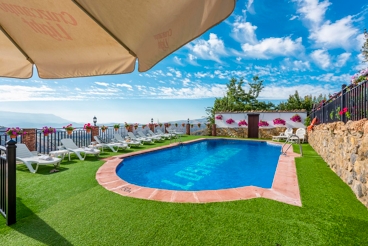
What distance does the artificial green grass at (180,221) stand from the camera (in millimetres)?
2256

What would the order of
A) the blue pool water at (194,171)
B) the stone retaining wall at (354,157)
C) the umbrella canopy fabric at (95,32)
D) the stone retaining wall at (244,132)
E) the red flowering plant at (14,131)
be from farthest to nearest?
the stone retaining wall at (244,132) → the red flowering plant at (14,131) → the blue pool water at (194,171) → the stone retaining wall at (354,157) → the umbrella canopy fabric at (95,32)

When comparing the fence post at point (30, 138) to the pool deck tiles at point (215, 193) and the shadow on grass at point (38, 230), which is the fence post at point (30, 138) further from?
the shadow on grass at point (38, 230)

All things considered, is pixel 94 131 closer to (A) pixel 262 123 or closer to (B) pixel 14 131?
(B) pixel 14 131

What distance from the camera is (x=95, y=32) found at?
1672 mm

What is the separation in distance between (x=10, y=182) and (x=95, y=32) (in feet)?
8.37

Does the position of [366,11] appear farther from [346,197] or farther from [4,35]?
[4,35]

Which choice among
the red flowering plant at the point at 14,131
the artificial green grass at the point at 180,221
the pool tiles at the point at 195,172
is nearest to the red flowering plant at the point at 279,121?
the pool tiles at the point at 195,172

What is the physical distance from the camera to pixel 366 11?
38.2 ft

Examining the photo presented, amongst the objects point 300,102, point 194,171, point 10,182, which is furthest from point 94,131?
point 300,102

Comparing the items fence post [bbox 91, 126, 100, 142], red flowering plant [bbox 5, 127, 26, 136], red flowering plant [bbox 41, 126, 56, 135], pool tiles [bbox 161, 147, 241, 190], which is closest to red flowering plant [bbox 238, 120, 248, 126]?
pool tiles [bbox 161, 147, 241, 190]

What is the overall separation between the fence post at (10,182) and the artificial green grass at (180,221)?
0.15 meters

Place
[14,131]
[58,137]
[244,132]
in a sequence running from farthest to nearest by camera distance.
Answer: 1. [244,132]
2. [58,137]
3. [14,131]

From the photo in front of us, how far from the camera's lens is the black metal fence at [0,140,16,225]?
2.52m

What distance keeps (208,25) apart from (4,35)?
7.20 ft
